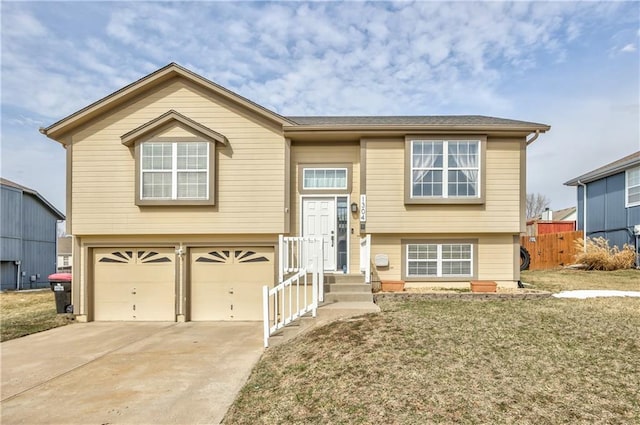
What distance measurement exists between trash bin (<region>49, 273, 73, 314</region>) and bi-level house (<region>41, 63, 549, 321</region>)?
35cm

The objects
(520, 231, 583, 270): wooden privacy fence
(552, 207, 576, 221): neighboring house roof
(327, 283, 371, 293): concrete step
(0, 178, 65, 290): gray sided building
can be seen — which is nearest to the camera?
(327, 283, 371, 293): concrete step

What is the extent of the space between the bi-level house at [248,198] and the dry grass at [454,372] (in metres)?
2.84

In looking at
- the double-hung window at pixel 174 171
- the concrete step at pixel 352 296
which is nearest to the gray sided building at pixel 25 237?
the double-hung window at pixel 174 171

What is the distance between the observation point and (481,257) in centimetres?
873

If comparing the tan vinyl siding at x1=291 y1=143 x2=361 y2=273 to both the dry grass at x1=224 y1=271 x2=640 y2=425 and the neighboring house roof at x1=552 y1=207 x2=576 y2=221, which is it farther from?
the neighboring house roof at x1=552 y1=207 x2=576 y2=221

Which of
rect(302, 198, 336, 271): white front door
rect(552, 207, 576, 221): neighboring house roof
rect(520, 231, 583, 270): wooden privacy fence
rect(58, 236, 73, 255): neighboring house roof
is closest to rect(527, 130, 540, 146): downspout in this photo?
rect(302, 198, 336, 271): white front door

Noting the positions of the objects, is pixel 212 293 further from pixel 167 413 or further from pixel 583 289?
pixel 583 289

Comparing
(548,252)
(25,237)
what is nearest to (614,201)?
(548,252)

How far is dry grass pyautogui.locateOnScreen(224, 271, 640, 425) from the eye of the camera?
3.25 metres

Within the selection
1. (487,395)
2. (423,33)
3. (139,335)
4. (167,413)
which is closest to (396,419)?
(487,395)

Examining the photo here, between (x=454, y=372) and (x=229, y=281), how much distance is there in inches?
249

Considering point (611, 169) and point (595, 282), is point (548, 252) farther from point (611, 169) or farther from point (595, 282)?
point (595, 282)

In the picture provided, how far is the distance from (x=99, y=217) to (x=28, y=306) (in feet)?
17.8

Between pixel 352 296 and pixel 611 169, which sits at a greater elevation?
pixel 611 169
